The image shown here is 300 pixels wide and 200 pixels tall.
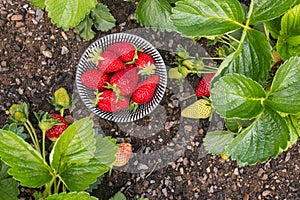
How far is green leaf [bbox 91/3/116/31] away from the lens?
155cm

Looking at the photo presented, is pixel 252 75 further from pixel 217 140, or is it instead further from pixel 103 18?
pixel 103 18

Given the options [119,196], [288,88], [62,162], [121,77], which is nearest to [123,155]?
[119,196]

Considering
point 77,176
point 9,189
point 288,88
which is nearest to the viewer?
point 288,88

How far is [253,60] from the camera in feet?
4.09

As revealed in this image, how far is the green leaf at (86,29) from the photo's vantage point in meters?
1.54

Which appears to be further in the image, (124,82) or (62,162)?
(124,82)

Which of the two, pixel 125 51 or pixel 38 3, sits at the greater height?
pixel 38 3

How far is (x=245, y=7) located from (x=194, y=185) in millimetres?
492

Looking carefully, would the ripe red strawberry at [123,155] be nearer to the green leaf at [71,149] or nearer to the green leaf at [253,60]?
the green leaf at [71,149]

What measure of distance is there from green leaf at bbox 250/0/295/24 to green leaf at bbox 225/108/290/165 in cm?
19

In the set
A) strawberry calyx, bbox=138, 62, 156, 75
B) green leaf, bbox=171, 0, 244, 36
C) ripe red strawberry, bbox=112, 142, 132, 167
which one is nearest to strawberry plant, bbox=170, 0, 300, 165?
green leaf, bbox=171, 0, 244, 36

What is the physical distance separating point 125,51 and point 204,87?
0.23 meters

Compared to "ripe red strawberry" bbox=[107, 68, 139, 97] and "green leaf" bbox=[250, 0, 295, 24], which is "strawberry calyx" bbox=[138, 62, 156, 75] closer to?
"ripe red strawberry" bbox=[107, 68, 139, 97]

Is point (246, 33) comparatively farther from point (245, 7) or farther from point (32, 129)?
point (32, 129)
